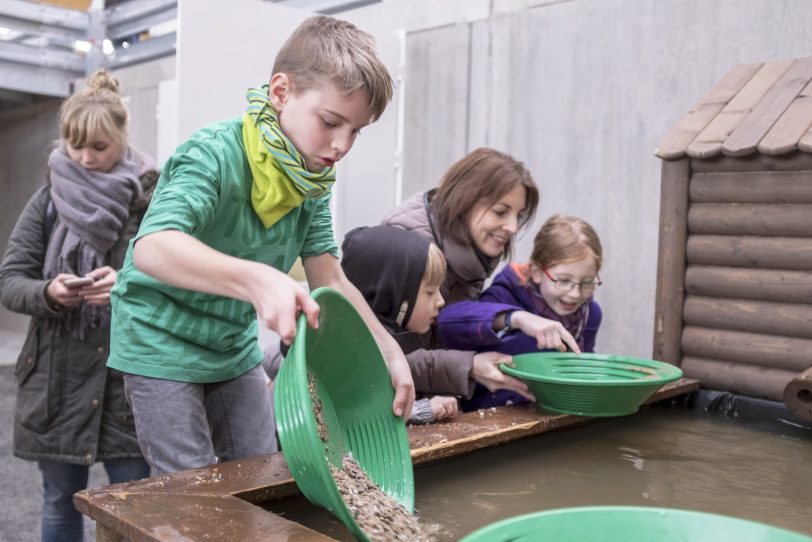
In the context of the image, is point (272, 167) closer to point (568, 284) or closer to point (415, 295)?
point (415, 295)

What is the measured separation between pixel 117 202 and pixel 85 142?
18 centimetres

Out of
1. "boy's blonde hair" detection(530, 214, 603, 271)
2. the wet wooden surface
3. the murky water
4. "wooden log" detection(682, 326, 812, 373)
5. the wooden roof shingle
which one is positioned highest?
the wooden roof shingle

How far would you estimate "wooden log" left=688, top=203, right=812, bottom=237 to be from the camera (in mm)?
2596

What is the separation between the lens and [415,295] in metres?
2.12

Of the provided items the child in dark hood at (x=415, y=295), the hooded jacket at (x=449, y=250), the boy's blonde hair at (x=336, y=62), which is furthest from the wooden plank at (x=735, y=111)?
the boy's blonde hair at (x=336, y=62)

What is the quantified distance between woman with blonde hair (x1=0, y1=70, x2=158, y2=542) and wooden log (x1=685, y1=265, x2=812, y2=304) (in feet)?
6.32

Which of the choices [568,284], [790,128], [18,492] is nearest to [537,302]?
[568,284]

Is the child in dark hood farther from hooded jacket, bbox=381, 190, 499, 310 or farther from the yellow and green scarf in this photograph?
the yellow and green scarf

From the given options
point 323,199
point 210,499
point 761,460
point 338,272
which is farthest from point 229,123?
point 761,460

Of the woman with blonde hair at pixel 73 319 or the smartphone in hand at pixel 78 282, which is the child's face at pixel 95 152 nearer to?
the woman with blonde hair at pixel 73 319

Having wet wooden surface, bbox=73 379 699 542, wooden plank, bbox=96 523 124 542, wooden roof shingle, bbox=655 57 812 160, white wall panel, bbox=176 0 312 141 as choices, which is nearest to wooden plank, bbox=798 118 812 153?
wooden roof shingle, bbox=655 57 812 160

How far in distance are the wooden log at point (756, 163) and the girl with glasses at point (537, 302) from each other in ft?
1.86

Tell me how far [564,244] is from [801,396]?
31.6 inches

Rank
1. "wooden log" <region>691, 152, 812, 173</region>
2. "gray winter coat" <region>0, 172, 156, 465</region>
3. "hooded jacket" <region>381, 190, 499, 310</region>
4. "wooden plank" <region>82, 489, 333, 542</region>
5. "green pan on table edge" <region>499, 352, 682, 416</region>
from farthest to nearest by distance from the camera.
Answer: "wooden log" <region>691, 152, 812, 173</region> → "hooded jacket" <region>381, 190, 499, 310</region> → "gray winter coat" <region>0, 172, 156, 465</region> → "green pan on table edge" <region>499, 352, 682, 416</region> → "wooden plank" <region>82, 489, 333, 542</region>
